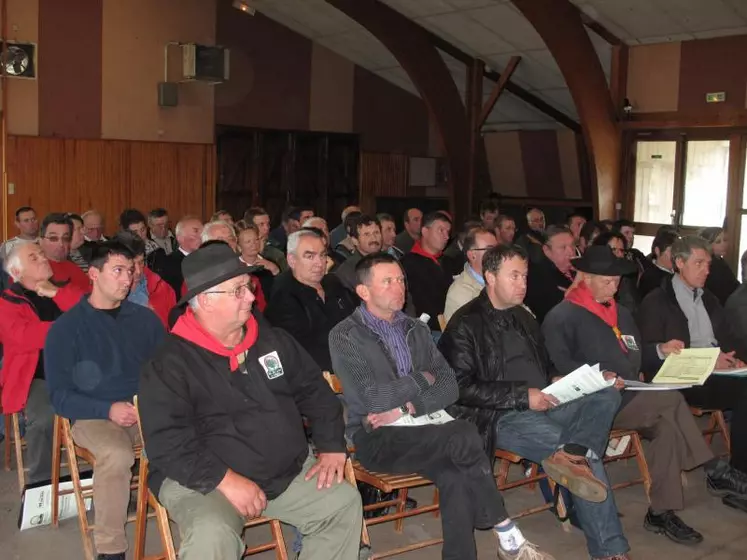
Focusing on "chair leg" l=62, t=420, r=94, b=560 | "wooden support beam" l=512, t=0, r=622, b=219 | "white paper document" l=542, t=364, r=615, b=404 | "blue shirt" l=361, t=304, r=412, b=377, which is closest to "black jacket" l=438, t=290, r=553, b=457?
"white paper document" l=542, t=364, r=615, b=404

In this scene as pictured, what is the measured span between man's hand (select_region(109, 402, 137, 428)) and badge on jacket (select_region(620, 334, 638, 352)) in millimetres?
2366

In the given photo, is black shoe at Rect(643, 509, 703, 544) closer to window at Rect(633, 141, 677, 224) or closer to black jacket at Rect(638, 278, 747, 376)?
black jacket at Rect(638, 278, 747, 376)

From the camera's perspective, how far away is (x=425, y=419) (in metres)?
3.46

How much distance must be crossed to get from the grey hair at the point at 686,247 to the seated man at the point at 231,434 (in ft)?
8.57

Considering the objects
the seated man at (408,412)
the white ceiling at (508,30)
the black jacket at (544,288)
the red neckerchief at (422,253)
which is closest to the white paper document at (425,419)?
the seated man at (408,412)

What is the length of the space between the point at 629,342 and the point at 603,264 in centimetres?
42

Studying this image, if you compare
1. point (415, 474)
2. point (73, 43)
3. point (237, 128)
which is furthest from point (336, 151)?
point (415, 474)

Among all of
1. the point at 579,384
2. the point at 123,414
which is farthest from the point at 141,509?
the point at 579,384

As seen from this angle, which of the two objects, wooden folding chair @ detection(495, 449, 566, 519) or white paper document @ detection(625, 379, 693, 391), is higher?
white paper document @ detection(625, 379, 693, 391)

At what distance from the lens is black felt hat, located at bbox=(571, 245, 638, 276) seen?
413cm

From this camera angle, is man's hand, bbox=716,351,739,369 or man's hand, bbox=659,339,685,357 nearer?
man's hand, bbox=659,339,685,357

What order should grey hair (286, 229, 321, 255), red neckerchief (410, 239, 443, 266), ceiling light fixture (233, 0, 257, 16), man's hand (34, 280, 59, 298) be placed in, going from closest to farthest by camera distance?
man's hand (34, 280, 59, 298) < grey hair (286, 229, 321, 255) < red neckerchief (410, 239, 443, 266) < ceiling light fixture (233, 0, 257, 16)

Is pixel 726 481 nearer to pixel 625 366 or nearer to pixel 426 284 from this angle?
pixel 625 366

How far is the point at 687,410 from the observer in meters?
4.13
